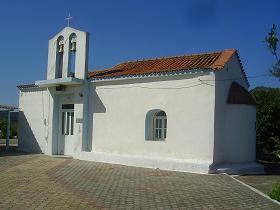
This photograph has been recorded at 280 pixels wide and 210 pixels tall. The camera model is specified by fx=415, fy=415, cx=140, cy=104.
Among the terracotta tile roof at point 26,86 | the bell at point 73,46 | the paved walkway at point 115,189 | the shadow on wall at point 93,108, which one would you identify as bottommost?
the paved walkway at point 115,189

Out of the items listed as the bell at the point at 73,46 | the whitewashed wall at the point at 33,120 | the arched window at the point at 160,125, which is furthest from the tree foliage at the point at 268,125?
the whitewashed wall at the point at 33,120

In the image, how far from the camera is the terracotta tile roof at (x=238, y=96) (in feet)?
52.6

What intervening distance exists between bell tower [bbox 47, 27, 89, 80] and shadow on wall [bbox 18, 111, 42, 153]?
3.19 meters

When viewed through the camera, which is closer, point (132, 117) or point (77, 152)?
point (132, 117)

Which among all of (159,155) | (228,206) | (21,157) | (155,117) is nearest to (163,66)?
(155,117)

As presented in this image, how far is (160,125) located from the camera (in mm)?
16766

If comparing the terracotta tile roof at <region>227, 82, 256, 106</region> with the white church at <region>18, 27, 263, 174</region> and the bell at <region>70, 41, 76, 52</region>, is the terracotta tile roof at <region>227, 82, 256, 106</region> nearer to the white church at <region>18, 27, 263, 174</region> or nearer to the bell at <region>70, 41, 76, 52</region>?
the white church at <region>18, 27, 263, 174</region>

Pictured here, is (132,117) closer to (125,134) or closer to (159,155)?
(125,134)

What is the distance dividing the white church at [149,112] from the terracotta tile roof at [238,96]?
0.04 meters

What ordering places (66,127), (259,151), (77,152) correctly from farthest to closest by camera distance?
(259,151) < (66,127) < (77,152)

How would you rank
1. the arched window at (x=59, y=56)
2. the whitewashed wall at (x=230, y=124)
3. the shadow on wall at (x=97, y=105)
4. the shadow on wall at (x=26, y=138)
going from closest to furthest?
the whitewashed wall at (x=230, y=124) → the shadow on wall at (x=97, y=105) → the arched window at (x=59, y=56) → the shadow on wall at (x=26, y=138)

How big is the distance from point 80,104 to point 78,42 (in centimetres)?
287

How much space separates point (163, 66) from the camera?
17531 millimetres

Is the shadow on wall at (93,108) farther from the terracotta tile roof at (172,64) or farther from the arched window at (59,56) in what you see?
the arched window at (59,56)
